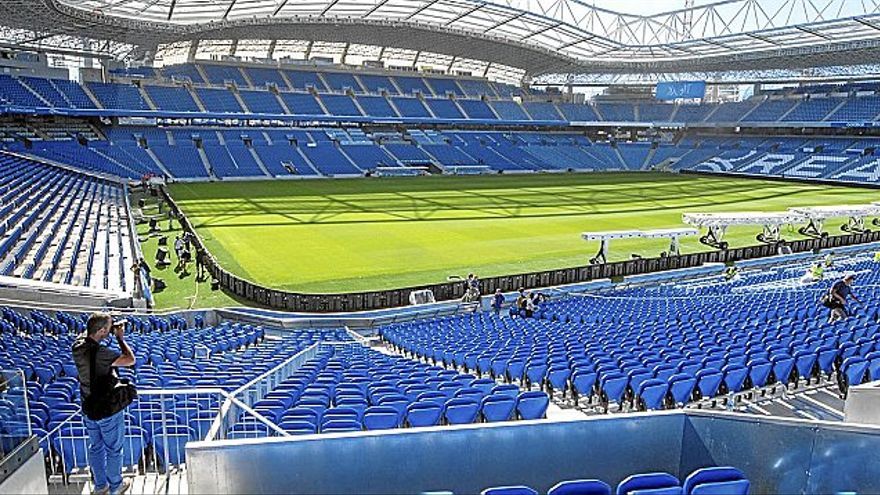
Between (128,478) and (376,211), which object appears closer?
(128,478)

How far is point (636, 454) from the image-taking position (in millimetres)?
4496

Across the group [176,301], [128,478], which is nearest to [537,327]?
[128,478]

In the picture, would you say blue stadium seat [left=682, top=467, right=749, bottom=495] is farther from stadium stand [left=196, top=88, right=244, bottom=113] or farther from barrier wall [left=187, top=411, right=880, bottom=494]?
stadium stand [left=196, top=88, right=244, bottom=113]

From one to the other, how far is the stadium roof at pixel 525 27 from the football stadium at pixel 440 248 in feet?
1.19

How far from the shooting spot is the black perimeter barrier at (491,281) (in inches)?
770

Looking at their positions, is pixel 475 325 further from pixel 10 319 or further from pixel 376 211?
pixel 376 211

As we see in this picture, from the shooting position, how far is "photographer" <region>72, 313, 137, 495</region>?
506 centimetres

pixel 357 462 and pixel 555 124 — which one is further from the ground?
pixel 555 124

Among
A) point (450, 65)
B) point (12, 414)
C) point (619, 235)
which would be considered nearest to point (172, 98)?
point (450, 65)

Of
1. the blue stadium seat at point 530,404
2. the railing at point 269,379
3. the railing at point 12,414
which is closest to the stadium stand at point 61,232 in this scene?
the railing at point 269,379

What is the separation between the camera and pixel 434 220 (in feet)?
125

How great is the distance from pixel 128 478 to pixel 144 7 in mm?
44124

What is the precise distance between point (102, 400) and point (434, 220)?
33.2 meters

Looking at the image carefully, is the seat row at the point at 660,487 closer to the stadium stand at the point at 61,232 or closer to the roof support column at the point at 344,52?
the stadium stand at the point at 61,232
